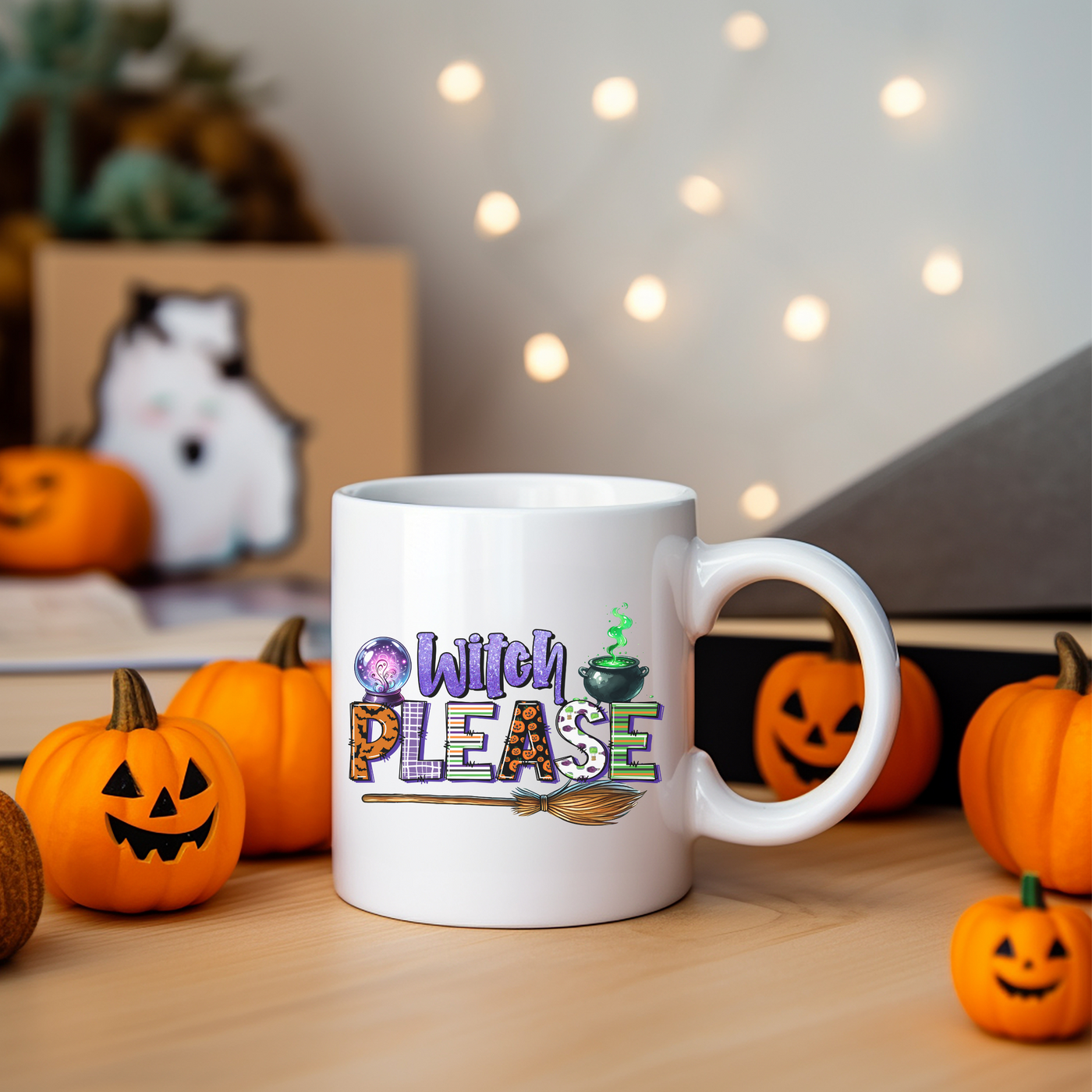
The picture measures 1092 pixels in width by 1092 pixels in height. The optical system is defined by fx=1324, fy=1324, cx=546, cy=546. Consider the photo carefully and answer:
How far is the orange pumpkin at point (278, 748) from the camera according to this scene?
54 centimetres

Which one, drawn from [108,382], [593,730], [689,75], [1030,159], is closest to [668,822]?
[593,730]

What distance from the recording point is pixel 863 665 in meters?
0.48

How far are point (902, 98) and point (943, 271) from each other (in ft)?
0.31

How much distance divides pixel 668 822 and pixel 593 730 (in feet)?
0.16

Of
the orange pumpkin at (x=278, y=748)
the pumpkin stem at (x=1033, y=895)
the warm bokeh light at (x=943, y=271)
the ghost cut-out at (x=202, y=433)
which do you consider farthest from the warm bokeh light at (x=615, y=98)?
the pumpkin stem at (x=1033, y=895)

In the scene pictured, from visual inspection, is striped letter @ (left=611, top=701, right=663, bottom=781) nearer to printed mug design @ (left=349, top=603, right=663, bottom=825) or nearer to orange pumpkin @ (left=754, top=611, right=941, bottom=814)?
printed mug design @ (left=349, top=603, right=663, bottom=825)

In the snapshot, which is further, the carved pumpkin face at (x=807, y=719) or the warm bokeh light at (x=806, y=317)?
the warm bokeh light at (x=806, y=317)

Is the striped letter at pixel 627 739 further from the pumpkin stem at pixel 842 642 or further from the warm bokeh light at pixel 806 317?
the warm bokeh light at pixel 806 317

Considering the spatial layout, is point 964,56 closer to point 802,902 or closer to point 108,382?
point 802,902

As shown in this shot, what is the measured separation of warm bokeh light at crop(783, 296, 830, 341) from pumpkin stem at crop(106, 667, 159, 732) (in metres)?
0.41

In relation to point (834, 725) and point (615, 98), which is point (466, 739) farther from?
point (615, 98)

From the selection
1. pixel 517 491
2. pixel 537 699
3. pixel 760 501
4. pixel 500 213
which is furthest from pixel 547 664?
pixel 500 213

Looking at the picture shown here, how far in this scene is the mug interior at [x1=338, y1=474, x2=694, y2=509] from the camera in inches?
20.7

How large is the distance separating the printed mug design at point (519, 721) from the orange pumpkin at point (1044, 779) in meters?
0.14
